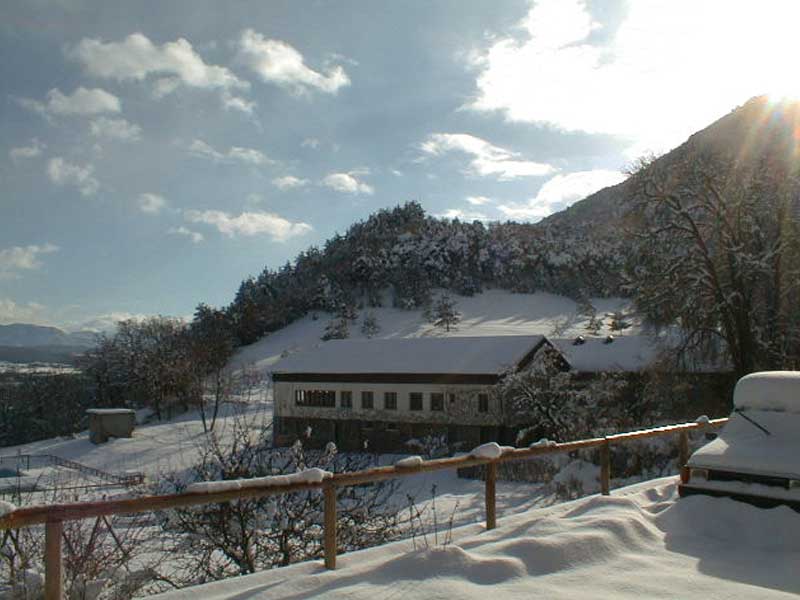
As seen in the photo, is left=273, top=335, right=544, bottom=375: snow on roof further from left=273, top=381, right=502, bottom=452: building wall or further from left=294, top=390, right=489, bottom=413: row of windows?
left=294, top=390, right=489, bottom=413: row of windows

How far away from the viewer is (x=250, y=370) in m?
82.3

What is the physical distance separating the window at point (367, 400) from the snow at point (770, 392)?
33018mm

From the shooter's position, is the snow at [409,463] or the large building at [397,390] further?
the large building at [397,390]

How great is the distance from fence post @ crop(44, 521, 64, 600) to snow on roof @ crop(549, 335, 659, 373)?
34.6m

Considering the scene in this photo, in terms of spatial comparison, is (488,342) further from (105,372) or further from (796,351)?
(105,372)

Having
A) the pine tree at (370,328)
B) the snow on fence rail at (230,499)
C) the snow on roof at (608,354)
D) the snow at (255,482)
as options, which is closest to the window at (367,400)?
the snow on roof at (608,354)

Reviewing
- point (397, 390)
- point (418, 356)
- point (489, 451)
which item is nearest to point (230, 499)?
point (489, 451)

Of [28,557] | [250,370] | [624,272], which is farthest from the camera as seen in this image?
[250,370]

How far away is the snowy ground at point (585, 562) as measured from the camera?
507 cm

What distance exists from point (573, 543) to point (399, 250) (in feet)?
387

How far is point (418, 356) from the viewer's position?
41375 millimetres

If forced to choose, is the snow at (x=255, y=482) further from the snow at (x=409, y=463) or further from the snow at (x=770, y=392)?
the snow at (x=770, y=392)

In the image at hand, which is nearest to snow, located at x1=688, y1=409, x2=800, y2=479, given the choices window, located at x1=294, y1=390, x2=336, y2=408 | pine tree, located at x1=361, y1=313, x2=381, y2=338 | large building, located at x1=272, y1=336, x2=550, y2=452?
large building, located at x1=272, y1=336, x2=550, y2=452

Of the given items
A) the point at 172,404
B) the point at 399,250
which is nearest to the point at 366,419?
the point at 172,404
